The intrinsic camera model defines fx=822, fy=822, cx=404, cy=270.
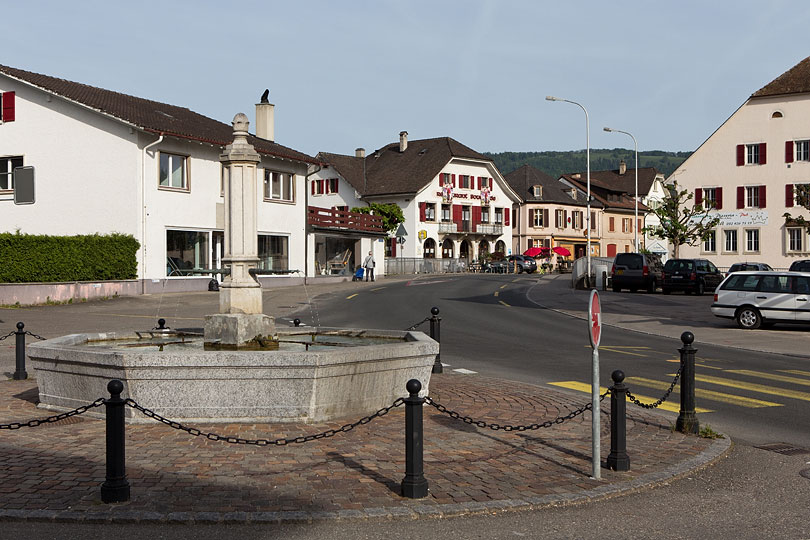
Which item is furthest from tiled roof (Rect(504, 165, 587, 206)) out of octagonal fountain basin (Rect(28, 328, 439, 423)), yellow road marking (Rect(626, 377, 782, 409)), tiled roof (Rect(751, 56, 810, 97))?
octagonal fountain basin (Rect(28, 328, 439, 423))

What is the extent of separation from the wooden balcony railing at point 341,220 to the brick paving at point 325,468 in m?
35.5

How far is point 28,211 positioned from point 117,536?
33.9m

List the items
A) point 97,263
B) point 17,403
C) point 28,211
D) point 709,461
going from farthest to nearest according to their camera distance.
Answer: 1. point 28,211
2. point 97,263
3. point 17,403
4. point 709,461

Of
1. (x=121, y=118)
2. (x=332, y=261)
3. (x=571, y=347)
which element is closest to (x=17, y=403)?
(x=571, y=347)

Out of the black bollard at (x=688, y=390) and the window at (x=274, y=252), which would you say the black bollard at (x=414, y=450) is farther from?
the window at (x=274, y=252)

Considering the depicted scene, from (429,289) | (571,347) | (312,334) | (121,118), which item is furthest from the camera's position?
(429,289)

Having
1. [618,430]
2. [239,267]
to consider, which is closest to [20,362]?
[239,267]

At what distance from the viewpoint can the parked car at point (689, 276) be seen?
123 ft

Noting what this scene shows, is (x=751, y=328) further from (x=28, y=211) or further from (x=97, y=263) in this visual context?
(x=28, y=211)

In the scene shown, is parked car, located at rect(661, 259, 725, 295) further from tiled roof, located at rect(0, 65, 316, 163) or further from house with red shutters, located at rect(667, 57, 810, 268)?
tiled roof, located at rect(0, 65, 316, 163)

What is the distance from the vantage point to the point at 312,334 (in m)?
12.9

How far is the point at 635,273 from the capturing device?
39.7m

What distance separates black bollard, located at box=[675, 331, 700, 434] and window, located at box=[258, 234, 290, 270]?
33124mm

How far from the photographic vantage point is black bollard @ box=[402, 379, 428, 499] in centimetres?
615
